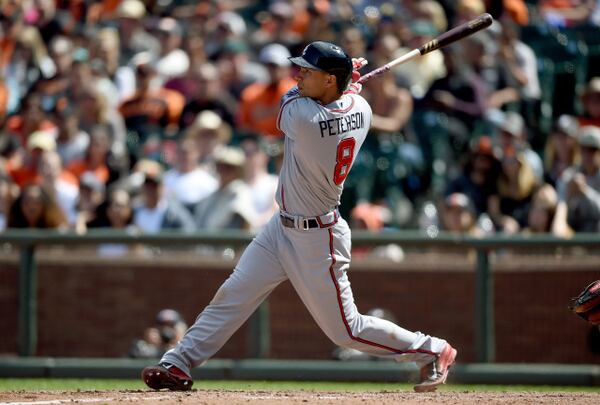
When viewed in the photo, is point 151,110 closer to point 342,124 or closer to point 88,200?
point 88,200

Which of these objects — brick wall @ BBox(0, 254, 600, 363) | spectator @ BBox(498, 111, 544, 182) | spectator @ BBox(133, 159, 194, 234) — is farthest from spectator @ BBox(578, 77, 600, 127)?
spectator @ BBox(133, 159, 194, 234)

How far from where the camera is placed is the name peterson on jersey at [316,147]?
6.02 m

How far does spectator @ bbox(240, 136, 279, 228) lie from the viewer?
997 centimetres

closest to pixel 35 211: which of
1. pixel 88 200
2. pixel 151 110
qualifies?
pixel 88 200

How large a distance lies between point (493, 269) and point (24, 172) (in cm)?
464

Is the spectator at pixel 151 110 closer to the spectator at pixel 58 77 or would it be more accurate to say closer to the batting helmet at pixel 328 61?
the spectator at pixel 58 77

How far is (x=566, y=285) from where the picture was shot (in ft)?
28.9

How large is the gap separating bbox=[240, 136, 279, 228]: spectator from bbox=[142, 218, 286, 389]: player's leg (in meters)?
3.40

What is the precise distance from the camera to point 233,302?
6336 millimetres

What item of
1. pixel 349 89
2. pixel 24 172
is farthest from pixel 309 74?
pixel 24 172

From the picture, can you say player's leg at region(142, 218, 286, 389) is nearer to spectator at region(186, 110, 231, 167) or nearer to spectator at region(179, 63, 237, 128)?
spectator at region(186, 110, 231, 167)

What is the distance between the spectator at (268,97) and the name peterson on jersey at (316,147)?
194 inches

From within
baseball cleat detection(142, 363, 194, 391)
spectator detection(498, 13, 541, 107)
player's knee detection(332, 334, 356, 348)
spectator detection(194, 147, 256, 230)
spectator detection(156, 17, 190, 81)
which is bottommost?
baseball cleat detection(142, 363, 194, 391)

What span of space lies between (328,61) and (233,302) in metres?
1.39
